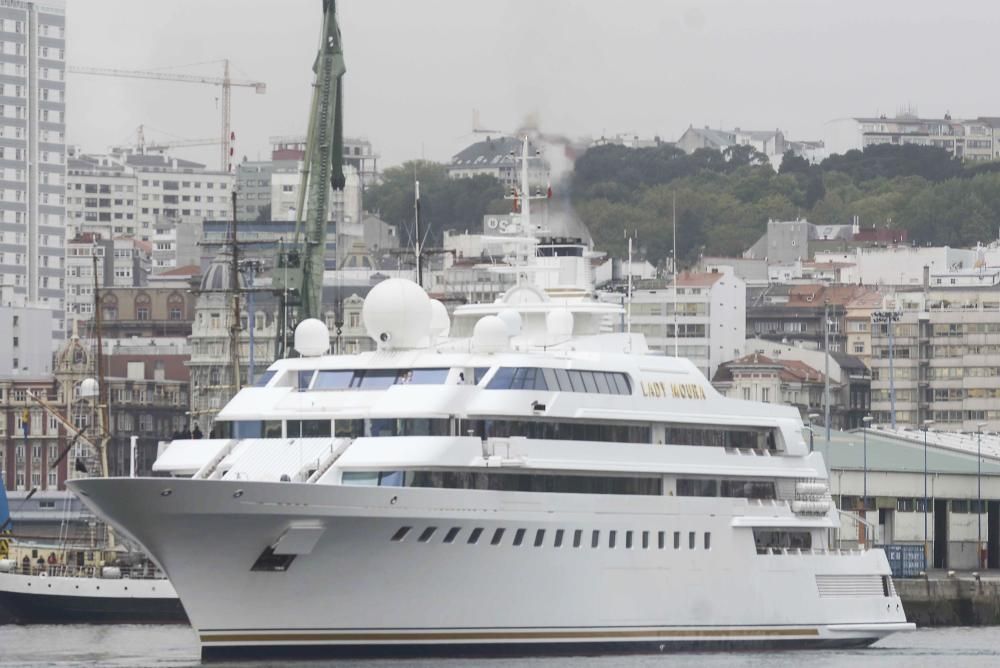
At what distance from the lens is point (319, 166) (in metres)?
91.4

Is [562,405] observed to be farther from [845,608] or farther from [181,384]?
[181,384]

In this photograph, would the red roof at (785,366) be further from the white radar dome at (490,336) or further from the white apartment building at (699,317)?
the white radar dome at (490,336)

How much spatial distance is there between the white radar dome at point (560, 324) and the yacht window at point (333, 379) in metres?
6.28

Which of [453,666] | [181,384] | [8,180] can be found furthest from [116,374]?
[453,666]

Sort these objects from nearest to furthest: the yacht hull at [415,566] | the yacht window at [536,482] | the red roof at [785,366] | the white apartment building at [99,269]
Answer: the yacht hull at [415,566]
the yacht window at [536,482]
the red roof at [785,366]
the white apartment building at [99,269]

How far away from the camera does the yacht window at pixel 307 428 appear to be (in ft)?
178

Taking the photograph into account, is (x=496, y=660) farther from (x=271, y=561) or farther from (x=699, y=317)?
(x=699, y=317)

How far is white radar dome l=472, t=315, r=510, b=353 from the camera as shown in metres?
55.8

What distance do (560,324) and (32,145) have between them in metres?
96.4

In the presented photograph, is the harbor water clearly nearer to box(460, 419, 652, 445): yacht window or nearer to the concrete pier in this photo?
the concrete pier

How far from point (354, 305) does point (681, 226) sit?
57.6 meters

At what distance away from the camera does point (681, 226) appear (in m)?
180

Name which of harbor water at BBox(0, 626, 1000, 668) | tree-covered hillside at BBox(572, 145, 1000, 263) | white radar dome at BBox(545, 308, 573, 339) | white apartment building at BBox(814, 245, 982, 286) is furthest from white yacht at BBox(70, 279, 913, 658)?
tree-covered hillside at BBox(572, 145, 1000, 263)

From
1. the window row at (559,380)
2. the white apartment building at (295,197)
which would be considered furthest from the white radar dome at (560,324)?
the white apartment building at (295,197)
